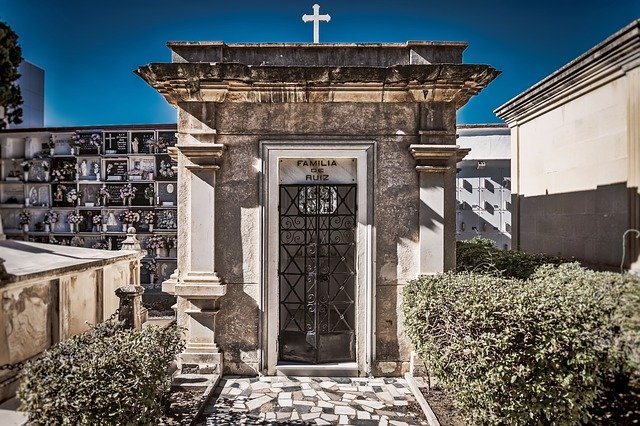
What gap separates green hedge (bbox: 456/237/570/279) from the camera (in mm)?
6367

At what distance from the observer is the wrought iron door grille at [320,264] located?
21.2 feet

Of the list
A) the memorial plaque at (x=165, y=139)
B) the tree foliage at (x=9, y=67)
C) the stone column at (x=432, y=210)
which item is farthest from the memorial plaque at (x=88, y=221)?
the stone column at (x=432, y=210)

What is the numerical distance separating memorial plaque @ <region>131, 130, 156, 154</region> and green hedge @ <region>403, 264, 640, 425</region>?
1481 cm

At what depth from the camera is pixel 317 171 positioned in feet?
21.4

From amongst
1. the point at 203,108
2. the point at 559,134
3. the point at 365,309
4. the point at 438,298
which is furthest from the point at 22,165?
the point at 559,134

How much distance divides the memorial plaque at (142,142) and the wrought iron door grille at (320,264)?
1145 centimetres

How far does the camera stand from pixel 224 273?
6.18 metres

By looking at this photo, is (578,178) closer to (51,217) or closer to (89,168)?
(89,168)

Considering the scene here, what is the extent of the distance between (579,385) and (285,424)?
3.45 metres

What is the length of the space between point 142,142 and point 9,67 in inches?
460

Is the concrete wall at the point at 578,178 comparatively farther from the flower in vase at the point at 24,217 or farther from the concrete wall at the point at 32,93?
the concrete wall at the point at 32,93

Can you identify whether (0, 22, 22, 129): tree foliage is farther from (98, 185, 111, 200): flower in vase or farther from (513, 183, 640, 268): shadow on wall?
(98, 185, 111, 200): flower in vase

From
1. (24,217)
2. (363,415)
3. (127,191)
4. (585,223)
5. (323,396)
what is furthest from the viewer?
(24,217)

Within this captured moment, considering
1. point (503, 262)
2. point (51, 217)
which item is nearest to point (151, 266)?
point (51, 217)
